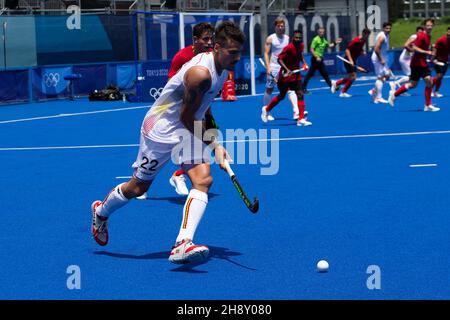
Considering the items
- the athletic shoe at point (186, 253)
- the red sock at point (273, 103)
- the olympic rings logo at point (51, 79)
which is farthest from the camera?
the olympic rings logo at point (51, 79)

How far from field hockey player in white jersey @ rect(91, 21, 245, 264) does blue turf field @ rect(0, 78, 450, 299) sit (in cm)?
33

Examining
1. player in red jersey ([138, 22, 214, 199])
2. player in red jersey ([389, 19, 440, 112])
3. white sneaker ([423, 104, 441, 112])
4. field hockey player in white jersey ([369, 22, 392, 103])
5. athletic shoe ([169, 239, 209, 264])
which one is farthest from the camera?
field hockey player in white jersey ([369, 22, 392, 103])

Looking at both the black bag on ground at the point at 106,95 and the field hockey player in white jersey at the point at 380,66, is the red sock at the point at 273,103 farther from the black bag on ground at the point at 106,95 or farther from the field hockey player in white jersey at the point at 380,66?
the black bag on ground at the point at 106,95

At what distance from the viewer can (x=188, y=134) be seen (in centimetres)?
751

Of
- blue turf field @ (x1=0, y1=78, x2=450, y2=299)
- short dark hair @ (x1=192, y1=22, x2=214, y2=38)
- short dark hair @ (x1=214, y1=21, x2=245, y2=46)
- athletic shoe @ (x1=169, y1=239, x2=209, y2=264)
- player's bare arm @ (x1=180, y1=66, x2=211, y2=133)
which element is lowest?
blue turf field @ (x1=0, y1=78, x2=450, y2=299)

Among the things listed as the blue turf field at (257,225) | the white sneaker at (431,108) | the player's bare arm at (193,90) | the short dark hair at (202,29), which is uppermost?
the short dark hair at (202,29)

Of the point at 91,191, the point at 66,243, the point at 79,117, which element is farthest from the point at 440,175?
the point at 79,117

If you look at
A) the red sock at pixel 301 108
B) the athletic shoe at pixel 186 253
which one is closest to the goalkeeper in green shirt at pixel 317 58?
the red sock at pixel 301 108

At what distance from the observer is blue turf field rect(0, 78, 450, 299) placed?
6.64 meters

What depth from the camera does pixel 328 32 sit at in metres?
43.5

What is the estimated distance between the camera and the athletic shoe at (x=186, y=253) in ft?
23.3

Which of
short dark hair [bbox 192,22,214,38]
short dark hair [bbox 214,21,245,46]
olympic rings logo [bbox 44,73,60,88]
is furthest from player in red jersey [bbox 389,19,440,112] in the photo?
short dark hair [bbox 214,21,245,46]

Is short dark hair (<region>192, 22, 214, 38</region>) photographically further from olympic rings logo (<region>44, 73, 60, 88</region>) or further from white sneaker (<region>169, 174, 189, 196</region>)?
olympic rings logo (<region>44, 73, 60, 88</region>)

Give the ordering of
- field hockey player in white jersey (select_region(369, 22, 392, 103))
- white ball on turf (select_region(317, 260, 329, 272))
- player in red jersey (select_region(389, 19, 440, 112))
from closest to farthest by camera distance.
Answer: white ball on turf (select_region(317, 260, 329, 272)), player in red jersey (select_region(389, 19, 440, 112)), field hockey player in white jersey (select_region(369, 22, 392, 103))
